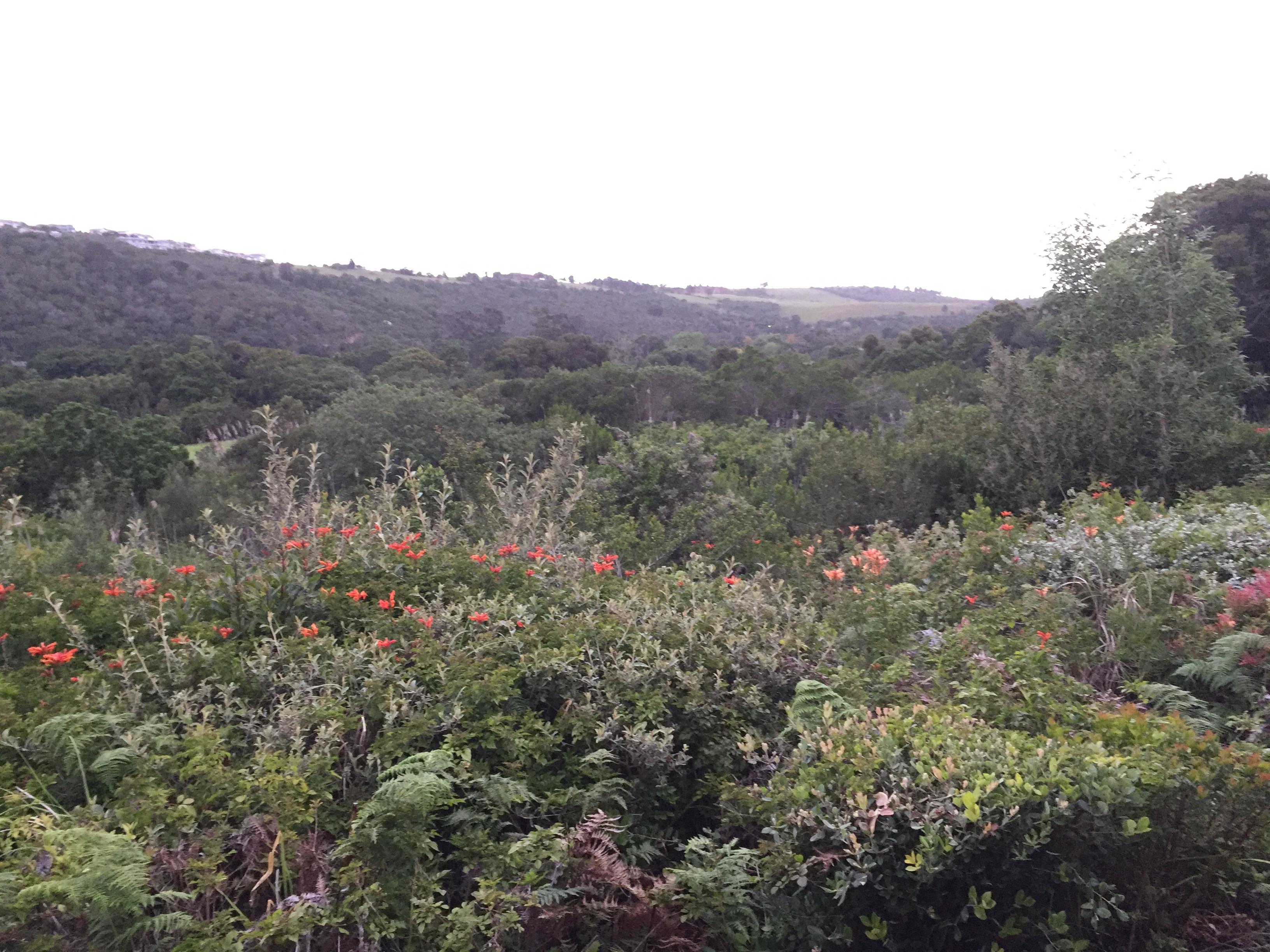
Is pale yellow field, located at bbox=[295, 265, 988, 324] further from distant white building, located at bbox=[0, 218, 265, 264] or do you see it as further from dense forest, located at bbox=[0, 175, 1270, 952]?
dense forest, located at bbox=[0, 175, 1270, 952]

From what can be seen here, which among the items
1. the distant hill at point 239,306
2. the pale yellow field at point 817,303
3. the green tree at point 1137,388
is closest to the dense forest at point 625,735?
the green tree at point 1137,388

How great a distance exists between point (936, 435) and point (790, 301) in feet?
295

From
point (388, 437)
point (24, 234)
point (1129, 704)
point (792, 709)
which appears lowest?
point (388, 437)

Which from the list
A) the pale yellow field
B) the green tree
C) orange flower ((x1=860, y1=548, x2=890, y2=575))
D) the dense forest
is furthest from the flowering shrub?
the pale yellow field

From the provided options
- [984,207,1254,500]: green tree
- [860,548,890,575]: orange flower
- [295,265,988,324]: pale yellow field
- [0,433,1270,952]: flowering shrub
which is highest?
[295,265,988,324]: pale yellow field

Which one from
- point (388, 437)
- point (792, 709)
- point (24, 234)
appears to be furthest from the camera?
point (24, 234)

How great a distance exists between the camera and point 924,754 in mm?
2166

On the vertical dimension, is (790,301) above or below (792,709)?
above

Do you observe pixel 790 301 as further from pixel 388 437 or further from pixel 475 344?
pixel 388 437

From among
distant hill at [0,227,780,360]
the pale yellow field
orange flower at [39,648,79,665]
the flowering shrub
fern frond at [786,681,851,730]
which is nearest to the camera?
the flowering shrub

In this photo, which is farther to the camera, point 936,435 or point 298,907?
point 936,435

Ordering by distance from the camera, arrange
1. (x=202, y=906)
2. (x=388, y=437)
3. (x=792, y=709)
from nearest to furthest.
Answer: (x=202, y=906) < (x=792, y=709) < (x=388, y=437)

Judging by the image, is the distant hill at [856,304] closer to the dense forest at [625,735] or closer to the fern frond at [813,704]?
the dense forest at [625,735]

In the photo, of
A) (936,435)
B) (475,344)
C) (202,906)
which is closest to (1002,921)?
(202,906)
